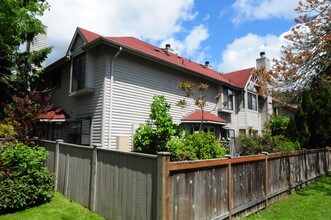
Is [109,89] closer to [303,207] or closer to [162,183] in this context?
[162,183]

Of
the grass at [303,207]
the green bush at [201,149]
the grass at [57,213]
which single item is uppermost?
the green bush at [201,149]

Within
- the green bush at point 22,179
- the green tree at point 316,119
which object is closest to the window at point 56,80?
the green bush at point 22,179

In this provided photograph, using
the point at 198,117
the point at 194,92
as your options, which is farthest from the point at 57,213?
the point at 194,92

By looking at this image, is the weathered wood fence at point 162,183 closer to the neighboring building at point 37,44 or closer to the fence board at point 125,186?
the fence board at point 125,186

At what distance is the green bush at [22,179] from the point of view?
6.80 m

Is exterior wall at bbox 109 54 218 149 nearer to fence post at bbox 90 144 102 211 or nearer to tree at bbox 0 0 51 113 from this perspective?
tree at bbox 0 0 51 113

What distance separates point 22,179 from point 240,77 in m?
22.9

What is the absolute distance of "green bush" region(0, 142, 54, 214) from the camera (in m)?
6.80

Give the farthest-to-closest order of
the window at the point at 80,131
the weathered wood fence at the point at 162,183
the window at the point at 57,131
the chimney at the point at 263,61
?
the chimney at the point at 263,61 → the window at the point at 57,131 → the window at the point at 80,131 → the weathered wood fence at the point at 162,183

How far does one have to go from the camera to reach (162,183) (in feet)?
15.3

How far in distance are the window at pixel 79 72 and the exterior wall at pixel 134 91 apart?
6.67ft

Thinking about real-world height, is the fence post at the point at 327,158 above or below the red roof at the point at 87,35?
below

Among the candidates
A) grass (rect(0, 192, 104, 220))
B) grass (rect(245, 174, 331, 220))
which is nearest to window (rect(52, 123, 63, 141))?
grass (rect(0, 192, 104, 220))

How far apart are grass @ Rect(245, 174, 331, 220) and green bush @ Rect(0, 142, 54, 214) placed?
5.69 m
